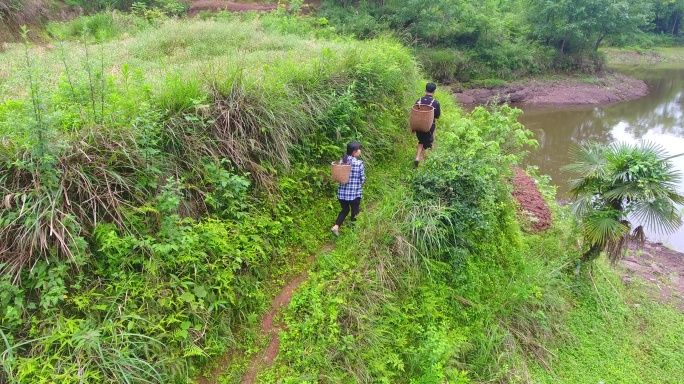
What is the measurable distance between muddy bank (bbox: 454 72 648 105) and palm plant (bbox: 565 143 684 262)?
16.8 metres

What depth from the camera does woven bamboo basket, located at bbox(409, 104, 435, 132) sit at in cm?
716

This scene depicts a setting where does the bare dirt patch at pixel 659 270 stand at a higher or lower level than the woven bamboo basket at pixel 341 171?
lower

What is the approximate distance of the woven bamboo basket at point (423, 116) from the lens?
23.5 ft

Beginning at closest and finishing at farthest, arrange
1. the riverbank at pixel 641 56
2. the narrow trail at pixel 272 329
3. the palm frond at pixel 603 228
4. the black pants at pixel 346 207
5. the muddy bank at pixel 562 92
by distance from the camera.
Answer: the narrow trail at pixel 272 329 < the black pants at pixel 346 207 < the palm frond at pixel 603 228 < the muddy bank at pixel 562 92 < the riverbank at pixel 641 56

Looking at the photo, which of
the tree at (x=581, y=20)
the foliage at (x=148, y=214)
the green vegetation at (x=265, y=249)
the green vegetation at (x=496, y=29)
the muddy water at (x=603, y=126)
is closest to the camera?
the foliage at (x=148, y=214)

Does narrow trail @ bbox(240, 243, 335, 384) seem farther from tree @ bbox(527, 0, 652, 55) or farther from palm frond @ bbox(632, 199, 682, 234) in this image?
tree @ bbox(527, 0, 652, 55)

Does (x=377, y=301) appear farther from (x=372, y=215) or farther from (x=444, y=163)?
(x=444, y=163)

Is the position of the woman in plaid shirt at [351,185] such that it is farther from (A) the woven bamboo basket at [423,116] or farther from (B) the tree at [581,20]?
(B) the tree at [581,20]

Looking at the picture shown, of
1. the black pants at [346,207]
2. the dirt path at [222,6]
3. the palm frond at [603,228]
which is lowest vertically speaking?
the palm frond at [603,228]

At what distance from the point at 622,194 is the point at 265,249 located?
617 cm

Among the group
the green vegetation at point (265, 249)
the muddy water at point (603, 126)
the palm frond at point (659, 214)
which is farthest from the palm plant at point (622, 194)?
the muddy water at point (603, 126)

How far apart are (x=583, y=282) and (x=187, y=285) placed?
7412 millimetres

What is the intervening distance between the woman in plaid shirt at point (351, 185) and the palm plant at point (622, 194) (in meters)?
4.62

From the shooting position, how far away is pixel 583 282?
781cm
